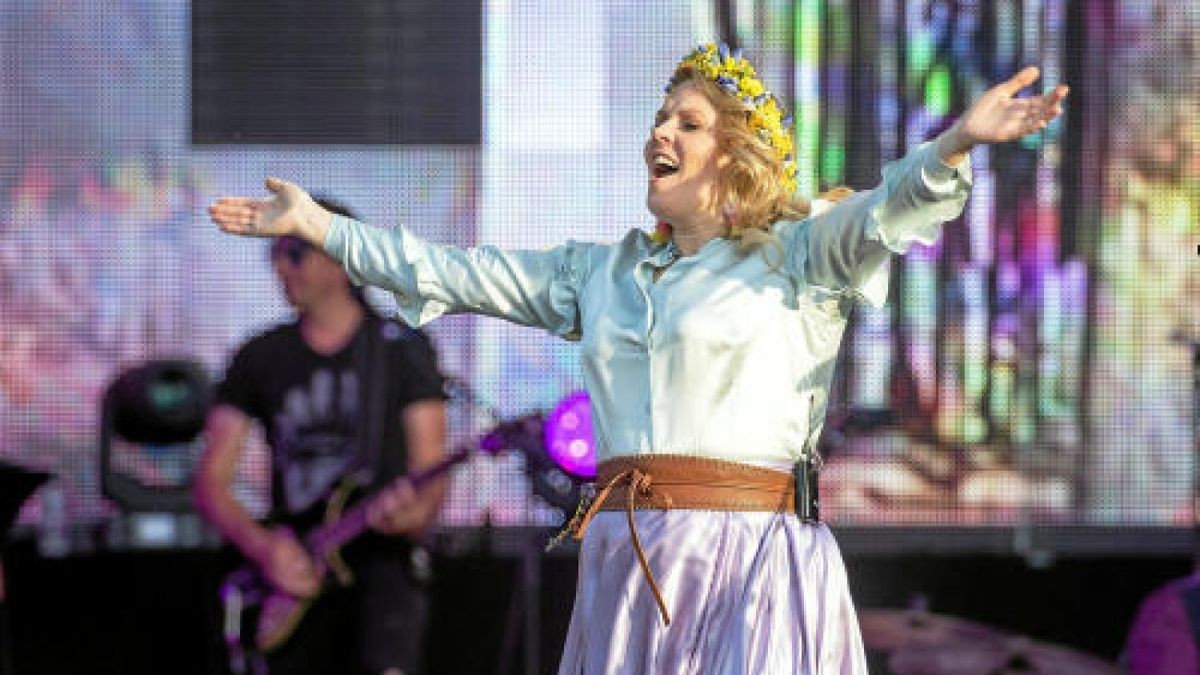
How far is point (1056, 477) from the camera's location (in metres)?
6.12

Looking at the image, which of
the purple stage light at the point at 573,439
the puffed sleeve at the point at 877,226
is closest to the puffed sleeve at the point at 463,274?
the puffed sleeve at the point at 877,226

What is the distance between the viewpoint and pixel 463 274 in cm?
358

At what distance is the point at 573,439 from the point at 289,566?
2.58 feet

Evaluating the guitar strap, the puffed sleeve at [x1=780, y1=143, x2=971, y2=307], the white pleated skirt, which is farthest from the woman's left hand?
the guitar strap

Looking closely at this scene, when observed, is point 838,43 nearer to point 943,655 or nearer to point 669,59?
point 669,59

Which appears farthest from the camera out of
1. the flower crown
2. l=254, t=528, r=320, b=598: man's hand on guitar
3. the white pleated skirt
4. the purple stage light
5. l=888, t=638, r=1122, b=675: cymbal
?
l=888, t=638, r=1122, b=675: cymbal

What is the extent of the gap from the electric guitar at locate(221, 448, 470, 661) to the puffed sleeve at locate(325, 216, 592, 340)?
2.36 m

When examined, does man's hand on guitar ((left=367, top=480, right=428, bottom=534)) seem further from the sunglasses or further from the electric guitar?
the sunglasses

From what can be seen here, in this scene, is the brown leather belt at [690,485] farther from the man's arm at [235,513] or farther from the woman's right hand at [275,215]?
the man's arm at [235,513]

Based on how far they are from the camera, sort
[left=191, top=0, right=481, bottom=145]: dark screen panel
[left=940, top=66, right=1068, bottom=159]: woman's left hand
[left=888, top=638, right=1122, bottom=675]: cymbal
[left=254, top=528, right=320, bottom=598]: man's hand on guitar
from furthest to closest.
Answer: [left=191, top=0, right=481, bottom=145]: dark screen panel → [left=888, top=638, right=1122, bottom=675]: cymbal → [left=254, top=528, right=320, bottom=598]: man's hand on guitar → [left=940, top=66, right=1068, bottom=159]: woman's left hand

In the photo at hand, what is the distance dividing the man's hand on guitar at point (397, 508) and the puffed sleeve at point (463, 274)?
7.73 ft

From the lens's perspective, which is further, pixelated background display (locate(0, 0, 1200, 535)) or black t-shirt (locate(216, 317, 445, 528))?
pixelated background display (locate(0, 0, 1200, 535))

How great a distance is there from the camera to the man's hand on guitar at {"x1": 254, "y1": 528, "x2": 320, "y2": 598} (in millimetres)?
5941

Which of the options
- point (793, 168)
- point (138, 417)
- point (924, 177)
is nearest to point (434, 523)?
point (138, 417)
